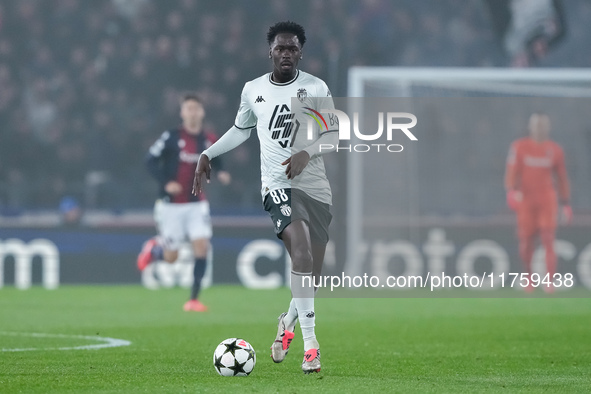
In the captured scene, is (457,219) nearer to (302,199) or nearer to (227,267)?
(227,267)

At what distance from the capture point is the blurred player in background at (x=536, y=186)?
13766mm

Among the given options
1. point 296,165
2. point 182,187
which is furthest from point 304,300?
point 182,187

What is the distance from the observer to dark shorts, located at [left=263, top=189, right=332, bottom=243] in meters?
5.75

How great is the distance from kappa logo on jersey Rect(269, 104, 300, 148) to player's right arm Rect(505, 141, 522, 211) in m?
8.12

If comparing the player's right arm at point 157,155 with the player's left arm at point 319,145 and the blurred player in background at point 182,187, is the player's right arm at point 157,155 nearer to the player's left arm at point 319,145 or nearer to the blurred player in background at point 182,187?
the blurred player in background at point 182,187

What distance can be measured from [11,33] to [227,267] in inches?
269

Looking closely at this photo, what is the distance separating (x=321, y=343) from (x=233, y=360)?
2.30 m

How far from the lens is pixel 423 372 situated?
564 centimetres

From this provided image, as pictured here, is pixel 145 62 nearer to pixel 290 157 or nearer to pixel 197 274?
pixel 197 274

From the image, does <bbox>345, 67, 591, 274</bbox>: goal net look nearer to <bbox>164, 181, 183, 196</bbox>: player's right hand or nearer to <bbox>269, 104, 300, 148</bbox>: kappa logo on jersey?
<bbox>164, 181, 183, 196</bbox>: player's right hand

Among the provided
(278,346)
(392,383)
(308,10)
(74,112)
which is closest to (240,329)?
(278,346)

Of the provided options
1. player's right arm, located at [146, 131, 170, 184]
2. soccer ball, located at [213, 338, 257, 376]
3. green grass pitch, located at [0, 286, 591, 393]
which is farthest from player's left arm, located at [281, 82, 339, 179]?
player's right arm, located at [146, 131, 170, 184]

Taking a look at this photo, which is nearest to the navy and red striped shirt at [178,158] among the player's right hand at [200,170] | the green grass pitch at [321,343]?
the green grass pitch at [321,343]

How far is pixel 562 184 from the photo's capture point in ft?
44.7
